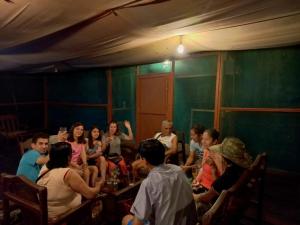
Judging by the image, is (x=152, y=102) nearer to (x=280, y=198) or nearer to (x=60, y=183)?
(x=280, y=198)

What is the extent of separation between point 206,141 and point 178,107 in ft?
6.33

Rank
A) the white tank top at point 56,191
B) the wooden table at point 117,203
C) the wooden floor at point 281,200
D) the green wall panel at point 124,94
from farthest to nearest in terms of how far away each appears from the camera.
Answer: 1. the green wall panel at point 124,94
2. the wooden floor at point 281,200
3. the wooden table at point 117,203
4. the white tank top at point 56,191

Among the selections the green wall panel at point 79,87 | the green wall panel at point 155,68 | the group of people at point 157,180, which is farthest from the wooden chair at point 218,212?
the green wall panel at point 79,87

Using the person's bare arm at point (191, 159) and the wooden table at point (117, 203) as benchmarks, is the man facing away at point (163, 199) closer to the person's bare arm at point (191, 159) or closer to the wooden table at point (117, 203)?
the wooden table at point (117, 203)

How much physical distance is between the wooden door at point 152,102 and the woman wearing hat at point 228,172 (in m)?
2.67

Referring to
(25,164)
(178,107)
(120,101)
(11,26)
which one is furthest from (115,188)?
(120,101)

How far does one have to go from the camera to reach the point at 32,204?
1.51 m

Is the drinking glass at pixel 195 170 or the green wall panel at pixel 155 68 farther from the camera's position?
the green wall panel at pixel 155 68

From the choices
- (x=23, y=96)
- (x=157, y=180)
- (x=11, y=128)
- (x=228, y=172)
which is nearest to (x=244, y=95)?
(x=228, y=172)

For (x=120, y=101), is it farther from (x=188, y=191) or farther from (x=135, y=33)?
(x=188, y=191)

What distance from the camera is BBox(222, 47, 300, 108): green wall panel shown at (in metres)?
3.49

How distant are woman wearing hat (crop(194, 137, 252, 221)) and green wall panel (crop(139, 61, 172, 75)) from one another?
2937 mm

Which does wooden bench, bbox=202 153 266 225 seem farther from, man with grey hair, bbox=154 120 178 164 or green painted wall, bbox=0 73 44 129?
green painted wall, bbox=0 73 44 129

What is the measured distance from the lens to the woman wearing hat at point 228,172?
1810 mm
